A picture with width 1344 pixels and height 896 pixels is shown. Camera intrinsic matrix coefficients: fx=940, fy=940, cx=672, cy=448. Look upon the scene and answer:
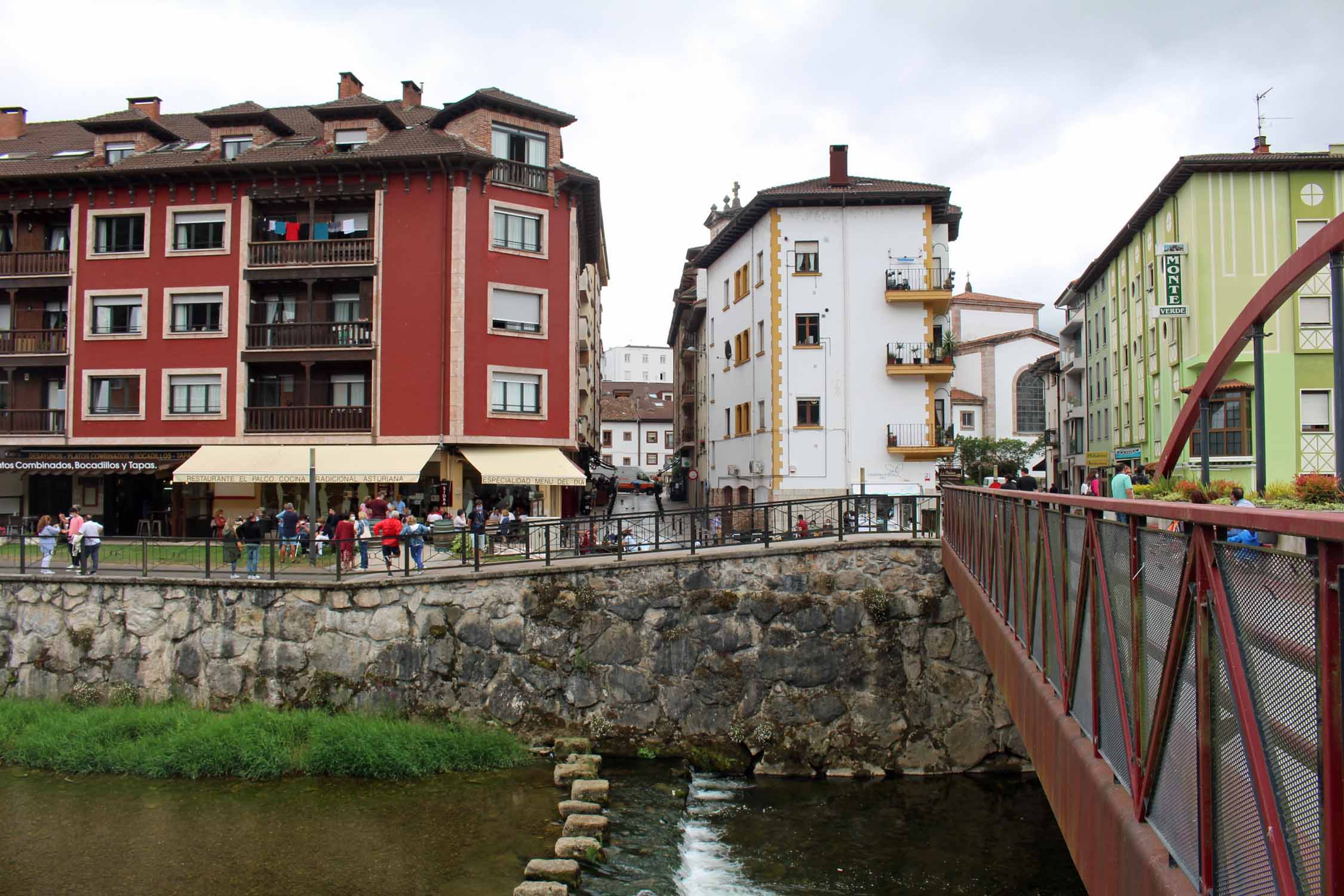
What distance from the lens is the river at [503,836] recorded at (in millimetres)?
12945

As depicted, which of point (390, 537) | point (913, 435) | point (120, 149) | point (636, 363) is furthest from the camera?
point (636, 363)

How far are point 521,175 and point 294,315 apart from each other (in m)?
9.06

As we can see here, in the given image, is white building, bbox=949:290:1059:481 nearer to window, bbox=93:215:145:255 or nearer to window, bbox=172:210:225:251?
window, bbox=172:210:225:251

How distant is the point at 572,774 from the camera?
54.6 ft

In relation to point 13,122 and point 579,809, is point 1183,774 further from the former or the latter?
point 13,122

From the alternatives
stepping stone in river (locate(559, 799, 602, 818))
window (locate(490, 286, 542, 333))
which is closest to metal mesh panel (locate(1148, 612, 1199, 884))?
stepping stone in river (locate(559, 799, 602, 818))

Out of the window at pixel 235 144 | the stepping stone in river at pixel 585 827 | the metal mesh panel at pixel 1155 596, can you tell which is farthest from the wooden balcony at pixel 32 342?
the metal mesh panel at pixel 1155 596

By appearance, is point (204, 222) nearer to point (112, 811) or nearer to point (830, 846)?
point (112, 811)

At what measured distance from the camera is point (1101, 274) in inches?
2003

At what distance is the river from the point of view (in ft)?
42.5

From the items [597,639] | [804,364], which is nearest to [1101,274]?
[804,364]

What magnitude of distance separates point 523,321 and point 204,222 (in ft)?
37.4

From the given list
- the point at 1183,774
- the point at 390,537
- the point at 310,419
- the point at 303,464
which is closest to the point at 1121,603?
the point at 1183,774

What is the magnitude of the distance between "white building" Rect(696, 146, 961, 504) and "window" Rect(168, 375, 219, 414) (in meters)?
19.5
